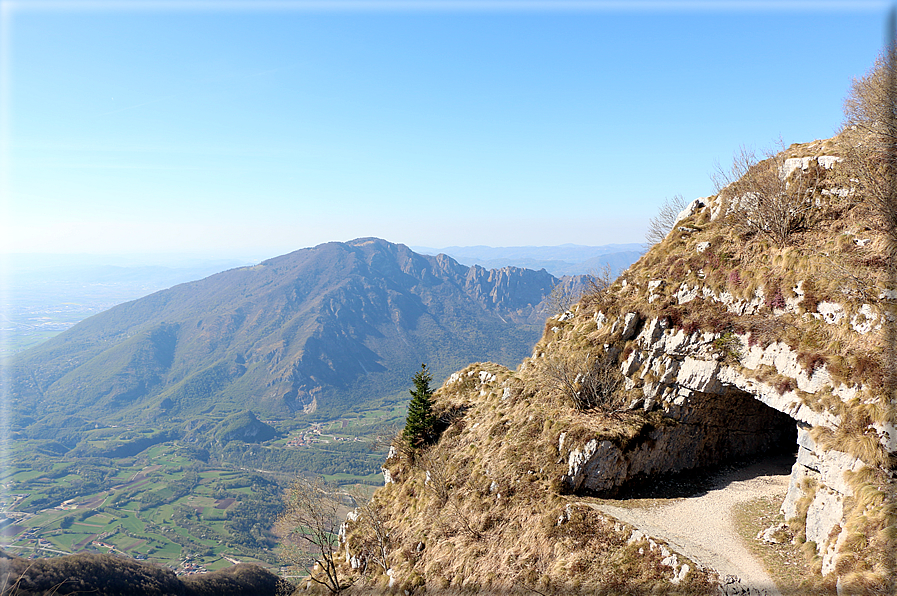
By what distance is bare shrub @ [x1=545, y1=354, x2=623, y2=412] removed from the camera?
91.1ft

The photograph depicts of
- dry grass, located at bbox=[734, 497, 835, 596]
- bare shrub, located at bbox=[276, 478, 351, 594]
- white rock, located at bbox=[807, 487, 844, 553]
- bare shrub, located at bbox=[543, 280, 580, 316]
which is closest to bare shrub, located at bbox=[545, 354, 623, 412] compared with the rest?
dry grass, located at bbox=[734, 497, 835, 596]

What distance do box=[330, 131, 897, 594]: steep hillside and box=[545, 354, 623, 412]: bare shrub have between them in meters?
0.14

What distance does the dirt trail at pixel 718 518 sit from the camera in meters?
17.6

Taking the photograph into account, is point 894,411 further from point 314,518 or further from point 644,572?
point 314,518

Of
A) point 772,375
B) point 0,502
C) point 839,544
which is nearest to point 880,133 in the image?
point 772,375

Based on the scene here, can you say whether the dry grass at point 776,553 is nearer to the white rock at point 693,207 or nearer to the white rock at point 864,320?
the white rock at point 864,320

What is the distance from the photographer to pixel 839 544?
15016mm

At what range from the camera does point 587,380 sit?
28.2m

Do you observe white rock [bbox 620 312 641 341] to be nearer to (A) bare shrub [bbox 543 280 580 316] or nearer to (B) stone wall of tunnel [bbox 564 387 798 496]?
(B) stone wall of tunnel [bbox 564 387 798 496]

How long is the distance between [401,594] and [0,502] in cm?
29272

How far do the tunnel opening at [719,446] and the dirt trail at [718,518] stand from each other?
0.34 m

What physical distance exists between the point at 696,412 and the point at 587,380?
687cm

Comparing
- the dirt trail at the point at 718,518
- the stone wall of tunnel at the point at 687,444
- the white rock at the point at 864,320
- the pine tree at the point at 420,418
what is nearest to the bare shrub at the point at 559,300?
the pine tree at the point at 420,418

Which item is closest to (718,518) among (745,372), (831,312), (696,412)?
(696,412)
